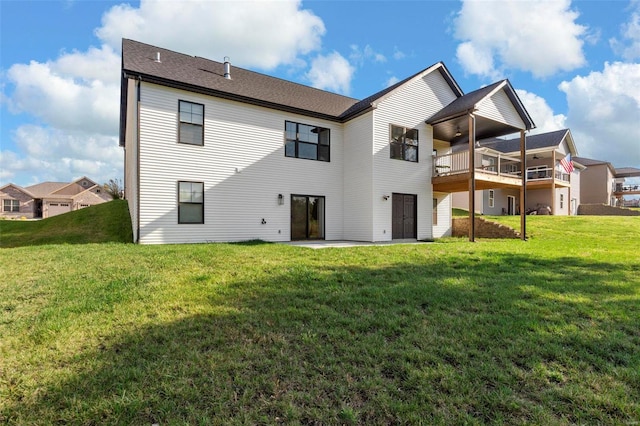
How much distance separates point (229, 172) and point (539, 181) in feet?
77.9

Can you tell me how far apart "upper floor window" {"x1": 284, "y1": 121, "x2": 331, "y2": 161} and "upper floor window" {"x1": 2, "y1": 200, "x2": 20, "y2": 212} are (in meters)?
50.4

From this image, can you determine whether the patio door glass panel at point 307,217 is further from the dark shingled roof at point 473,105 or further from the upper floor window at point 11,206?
the upper floor window at point 11,206

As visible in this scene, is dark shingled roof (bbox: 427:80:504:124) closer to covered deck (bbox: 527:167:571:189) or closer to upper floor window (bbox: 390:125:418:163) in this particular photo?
upper floor window (bbox: 390:125:418:163)

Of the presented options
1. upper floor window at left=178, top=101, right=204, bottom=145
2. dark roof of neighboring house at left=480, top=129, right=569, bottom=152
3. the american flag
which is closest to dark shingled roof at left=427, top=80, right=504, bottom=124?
upper floor window at left=178, top=101, right=204, bottom=145

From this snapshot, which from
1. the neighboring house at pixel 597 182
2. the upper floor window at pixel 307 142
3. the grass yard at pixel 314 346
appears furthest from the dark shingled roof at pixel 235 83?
the neighboring house at pixel 597 182

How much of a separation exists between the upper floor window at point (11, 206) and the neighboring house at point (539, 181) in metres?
55.6

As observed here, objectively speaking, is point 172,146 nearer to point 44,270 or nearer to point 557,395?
point 44,270

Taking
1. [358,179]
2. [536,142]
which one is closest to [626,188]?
[536,142]

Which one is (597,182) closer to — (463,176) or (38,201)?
(463,176)

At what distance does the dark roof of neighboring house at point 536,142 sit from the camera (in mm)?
25156

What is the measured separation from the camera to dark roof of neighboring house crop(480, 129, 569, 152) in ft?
82.5

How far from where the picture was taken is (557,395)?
94.7 inches

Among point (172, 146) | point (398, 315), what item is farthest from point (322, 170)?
point (398, 315)

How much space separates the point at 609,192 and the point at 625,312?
40935 millimetres
